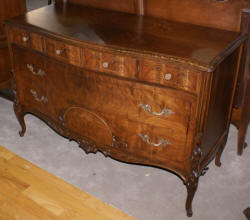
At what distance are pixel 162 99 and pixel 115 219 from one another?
90cm

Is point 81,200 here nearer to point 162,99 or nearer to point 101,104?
point 101,104

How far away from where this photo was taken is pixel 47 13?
274cm

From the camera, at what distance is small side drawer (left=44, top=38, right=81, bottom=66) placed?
234cm

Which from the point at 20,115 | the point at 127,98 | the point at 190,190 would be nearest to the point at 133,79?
the point at 127,98

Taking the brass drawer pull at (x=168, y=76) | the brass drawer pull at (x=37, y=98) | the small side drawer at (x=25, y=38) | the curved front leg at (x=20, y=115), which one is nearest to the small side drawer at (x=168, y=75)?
the brass drawer pull at (x=168, y=76)

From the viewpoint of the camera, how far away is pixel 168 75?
2062 millimetres

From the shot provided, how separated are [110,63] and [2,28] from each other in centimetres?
187

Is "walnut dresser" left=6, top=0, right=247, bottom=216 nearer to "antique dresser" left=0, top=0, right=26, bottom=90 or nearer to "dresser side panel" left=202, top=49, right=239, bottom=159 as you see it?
"dresser side panel" left=202, top=49, right=239, bottom=159

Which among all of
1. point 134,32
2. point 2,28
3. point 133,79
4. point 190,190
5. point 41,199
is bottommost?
point 41,199

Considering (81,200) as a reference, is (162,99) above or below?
above

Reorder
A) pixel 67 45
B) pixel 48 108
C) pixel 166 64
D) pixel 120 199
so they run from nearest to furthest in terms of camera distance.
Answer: pixel 166 64 < pixel 67 45 < pixel 120 199 < pixel 48 108

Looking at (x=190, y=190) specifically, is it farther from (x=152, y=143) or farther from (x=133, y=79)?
(x=133, y=79)

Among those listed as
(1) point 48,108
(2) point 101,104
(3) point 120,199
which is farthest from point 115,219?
(1) point 48,108

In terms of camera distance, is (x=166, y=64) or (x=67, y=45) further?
(x=67, y=45)
